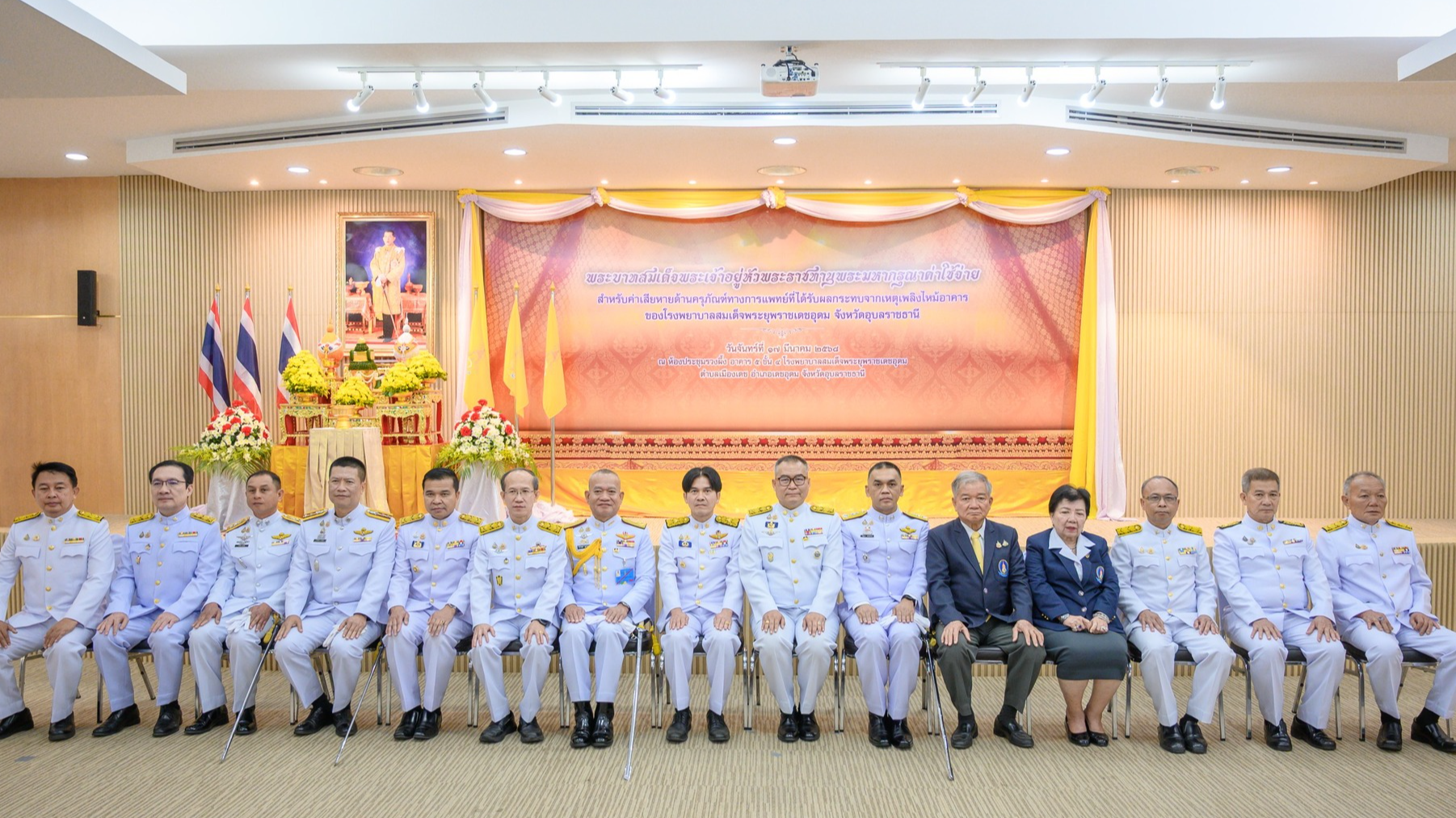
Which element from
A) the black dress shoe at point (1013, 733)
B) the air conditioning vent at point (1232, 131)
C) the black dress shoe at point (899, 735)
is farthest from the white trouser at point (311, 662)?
the air conditioning vent at point (1232, 131)

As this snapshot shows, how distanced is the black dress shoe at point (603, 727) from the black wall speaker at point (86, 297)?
663cm

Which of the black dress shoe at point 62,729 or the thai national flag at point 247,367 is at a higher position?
the thai national flag at point 247,367

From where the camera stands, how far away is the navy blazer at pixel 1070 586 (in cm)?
457

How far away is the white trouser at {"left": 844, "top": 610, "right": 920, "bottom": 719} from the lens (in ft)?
14.5

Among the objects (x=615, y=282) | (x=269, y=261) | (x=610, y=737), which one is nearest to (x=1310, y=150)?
(x=615, y=282)

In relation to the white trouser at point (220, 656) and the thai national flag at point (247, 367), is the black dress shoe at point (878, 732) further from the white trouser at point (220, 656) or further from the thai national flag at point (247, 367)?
the thai national flag at point (247, 367)

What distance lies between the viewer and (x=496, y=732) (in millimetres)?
4488

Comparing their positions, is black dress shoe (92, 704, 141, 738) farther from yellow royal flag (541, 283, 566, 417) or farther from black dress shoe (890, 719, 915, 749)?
yellow royal flag (541, 283, 566, 417)

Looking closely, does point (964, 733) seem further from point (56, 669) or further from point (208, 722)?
point (56, 669)

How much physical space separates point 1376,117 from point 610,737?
21.2 ft

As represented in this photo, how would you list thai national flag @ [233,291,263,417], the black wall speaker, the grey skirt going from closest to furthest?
the grey skirt < thai national flag @ [233,291,263,417] < the black wall speaker

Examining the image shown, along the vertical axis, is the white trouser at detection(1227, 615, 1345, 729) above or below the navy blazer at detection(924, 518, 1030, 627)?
below

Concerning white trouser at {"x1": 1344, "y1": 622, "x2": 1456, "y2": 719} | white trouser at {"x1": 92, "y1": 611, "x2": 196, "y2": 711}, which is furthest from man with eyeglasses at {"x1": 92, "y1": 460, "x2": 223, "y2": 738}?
white trouser at {"x1": 1344, "y1": 622, "x2": 1456, "y2": 719}

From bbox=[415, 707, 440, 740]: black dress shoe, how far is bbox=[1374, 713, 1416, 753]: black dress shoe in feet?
13.6
